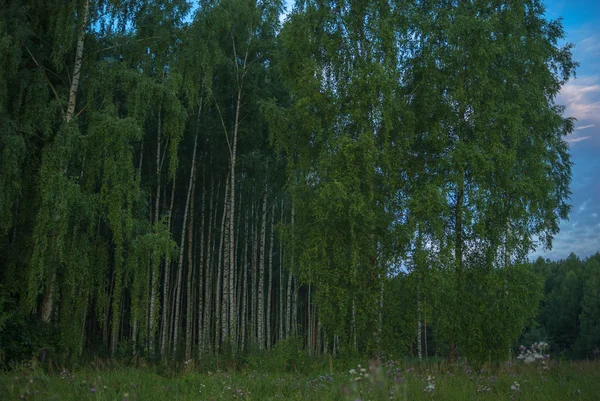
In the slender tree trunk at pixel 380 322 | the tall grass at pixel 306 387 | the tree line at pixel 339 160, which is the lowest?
the tall grass at pixel 306 387

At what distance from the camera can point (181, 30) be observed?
15.1 meters

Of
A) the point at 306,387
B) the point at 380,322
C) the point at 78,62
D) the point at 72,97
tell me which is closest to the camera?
the point at 306,387

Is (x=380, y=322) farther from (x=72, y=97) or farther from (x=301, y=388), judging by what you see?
(x=72, y=97)

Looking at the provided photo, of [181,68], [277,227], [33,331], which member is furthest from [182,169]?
[33,331]

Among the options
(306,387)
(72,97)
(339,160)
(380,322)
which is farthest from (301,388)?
(72,97)

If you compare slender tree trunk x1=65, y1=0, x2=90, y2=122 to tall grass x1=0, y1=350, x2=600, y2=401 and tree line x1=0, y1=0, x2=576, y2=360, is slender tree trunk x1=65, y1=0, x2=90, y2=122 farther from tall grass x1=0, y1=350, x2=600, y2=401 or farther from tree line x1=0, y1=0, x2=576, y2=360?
tall grass x1=0, y1=350, x2=600, y2=401

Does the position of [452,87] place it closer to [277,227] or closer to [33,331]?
[277,227]

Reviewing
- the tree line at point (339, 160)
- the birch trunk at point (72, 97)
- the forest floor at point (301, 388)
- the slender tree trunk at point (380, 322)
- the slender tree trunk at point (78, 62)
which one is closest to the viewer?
the forest floor at point (301, 388)

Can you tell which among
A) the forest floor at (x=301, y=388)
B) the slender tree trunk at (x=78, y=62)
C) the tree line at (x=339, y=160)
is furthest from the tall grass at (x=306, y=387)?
the slender tree trunk at (x=78, y=62)

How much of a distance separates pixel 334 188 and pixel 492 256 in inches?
168

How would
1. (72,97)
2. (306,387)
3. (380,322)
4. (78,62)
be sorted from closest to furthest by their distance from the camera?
(306,387)
(380,322)
(72,97)
(78,62)

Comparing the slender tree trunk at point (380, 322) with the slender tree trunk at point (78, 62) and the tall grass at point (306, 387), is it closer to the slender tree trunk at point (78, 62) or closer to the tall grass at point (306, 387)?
the tall grass at point (306, 387)

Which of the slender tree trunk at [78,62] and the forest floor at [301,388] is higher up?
the slender tree trunk at [78,62]

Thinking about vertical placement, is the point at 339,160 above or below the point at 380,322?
above
